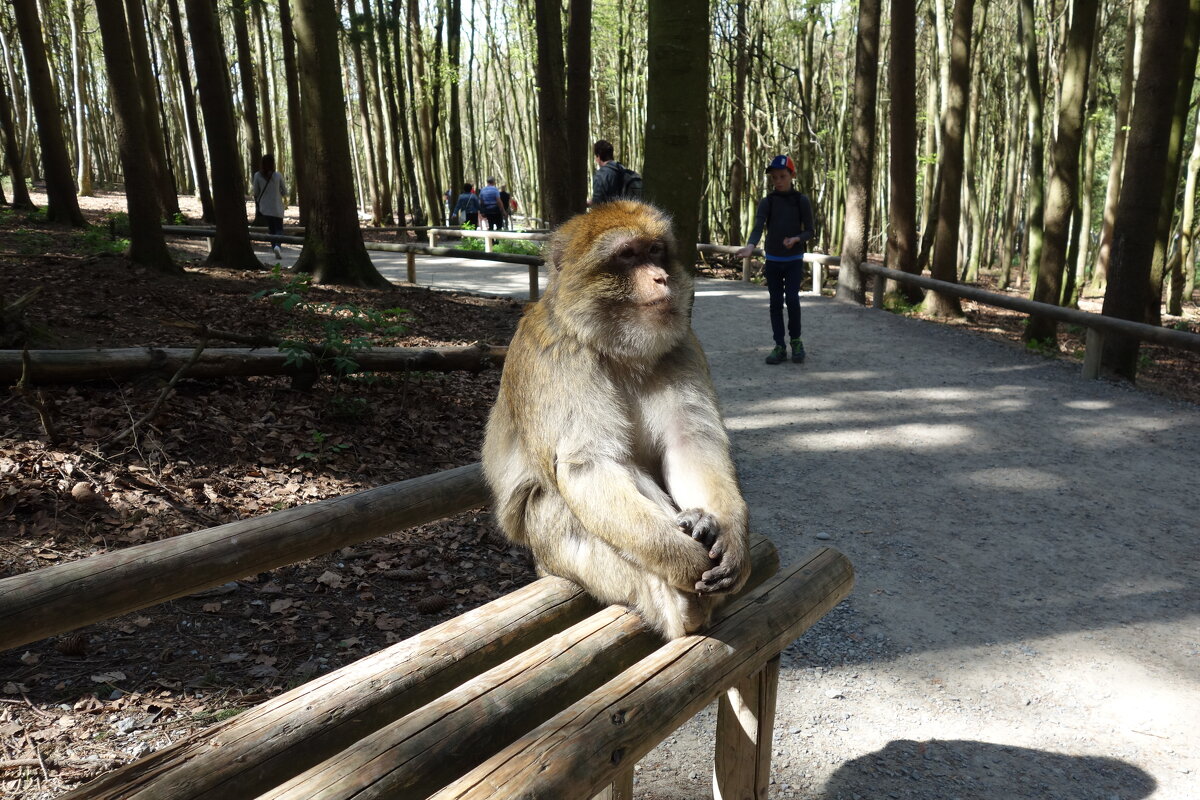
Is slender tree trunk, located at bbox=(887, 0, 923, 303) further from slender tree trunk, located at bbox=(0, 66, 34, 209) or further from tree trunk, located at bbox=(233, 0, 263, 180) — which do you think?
slender tree trunk, located at bbox=(0, 66, 34, 209)

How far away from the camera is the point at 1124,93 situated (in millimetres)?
16656

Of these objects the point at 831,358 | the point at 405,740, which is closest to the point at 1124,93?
the point at 831,358

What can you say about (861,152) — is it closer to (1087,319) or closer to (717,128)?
(1087,319)

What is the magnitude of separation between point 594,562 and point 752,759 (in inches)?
36.5

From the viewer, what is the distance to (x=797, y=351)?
940 cm

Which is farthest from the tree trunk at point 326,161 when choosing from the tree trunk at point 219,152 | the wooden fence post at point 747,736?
the wooden fence post at point 747,736

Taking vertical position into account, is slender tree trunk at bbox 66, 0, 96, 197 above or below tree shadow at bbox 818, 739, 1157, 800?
above

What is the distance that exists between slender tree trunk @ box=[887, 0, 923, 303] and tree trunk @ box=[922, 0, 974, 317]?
0.49 m

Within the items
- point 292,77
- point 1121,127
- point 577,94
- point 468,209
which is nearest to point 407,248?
point 577,94

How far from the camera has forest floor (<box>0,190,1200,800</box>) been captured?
3.35 m

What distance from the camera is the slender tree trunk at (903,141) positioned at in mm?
12328

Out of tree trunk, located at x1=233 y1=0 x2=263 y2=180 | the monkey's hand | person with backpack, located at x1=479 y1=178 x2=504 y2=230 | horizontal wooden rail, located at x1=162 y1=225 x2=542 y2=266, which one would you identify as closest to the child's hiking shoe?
horizontal wooden rail, located at x1=162 y1=225 x2=542 y2=266

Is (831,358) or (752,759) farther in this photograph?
(831,358)

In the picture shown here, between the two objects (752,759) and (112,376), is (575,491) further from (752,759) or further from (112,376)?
(112,376)
